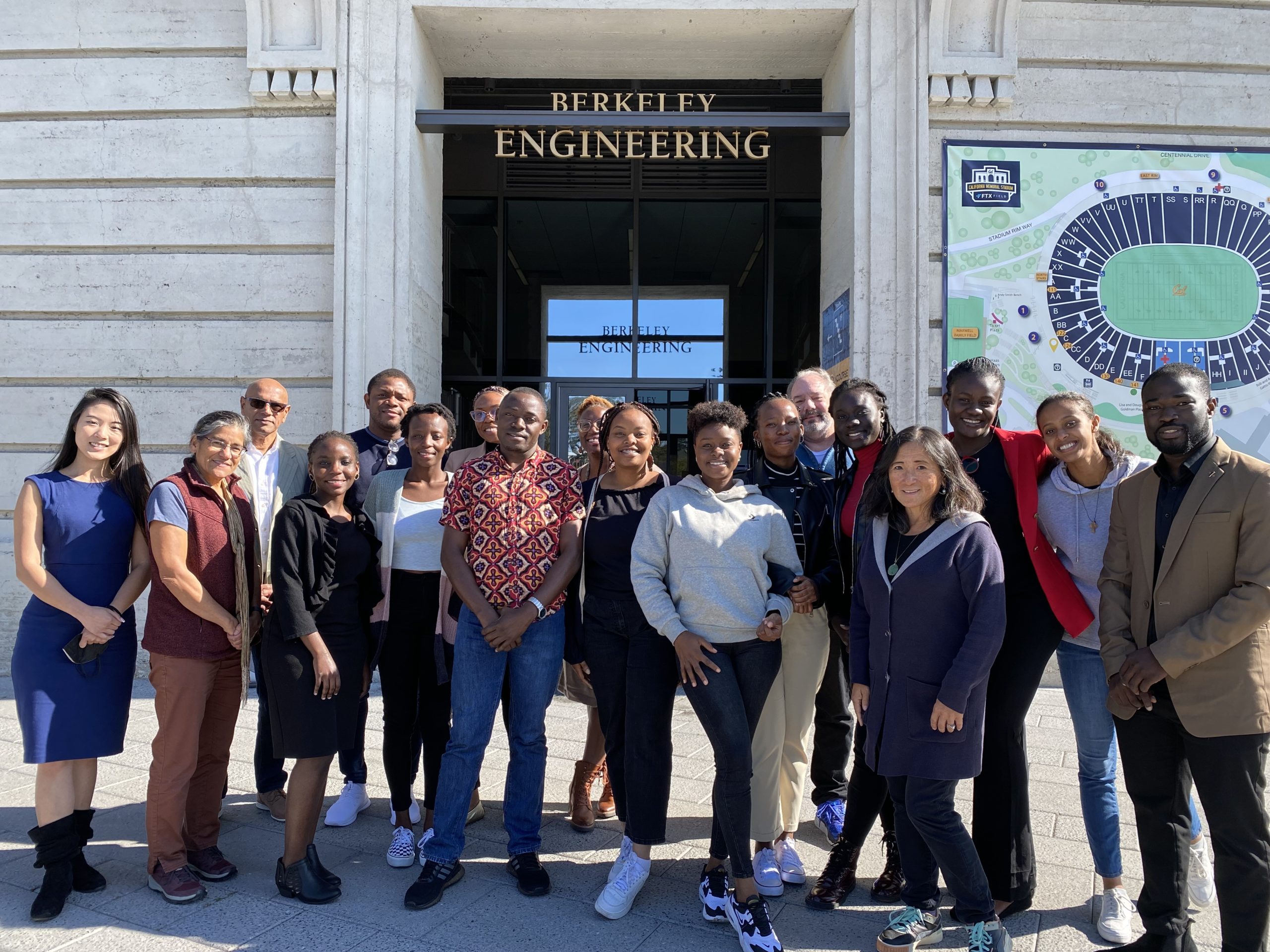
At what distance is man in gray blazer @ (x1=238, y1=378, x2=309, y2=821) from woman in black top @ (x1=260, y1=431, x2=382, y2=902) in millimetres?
779

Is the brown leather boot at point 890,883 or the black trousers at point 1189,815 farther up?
the black trousers at point 1189,815

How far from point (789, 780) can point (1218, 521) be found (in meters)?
1.89

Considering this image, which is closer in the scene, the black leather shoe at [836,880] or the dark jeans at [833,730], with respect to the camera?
the black leather shoe at [836,880]

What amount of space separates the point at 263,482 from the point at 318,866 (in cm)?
182

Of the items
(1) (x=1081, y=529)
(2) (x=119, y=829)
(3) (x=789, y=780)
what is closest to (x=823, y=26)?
(1) (x=1081, y=529)

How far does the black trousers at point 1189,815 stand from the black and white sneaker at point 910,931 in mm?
682

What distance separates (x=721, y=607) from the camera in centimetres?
332

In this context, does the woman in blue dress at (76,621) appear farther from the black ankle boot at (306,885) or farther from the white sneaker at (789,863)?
the white sneaker at (789,863)

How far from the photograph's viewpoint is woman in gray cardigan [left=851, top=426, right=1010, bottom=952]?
2.96 m

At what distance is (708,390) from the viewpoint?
390 inches

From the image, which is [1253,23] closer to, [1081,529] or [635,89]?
[635,89]

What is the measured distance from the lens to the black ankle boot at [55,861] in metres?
3.29

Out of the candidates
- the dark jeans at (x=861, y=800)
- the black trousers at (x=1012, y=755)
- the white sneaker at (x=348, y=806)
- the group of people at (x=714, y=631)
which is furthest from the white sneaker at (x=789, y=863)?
the white sneaker at (x=348, y=806)

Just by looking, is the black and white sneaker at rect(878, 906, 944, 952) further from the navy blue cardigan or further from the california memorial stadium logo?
the california memorial stadium logo
